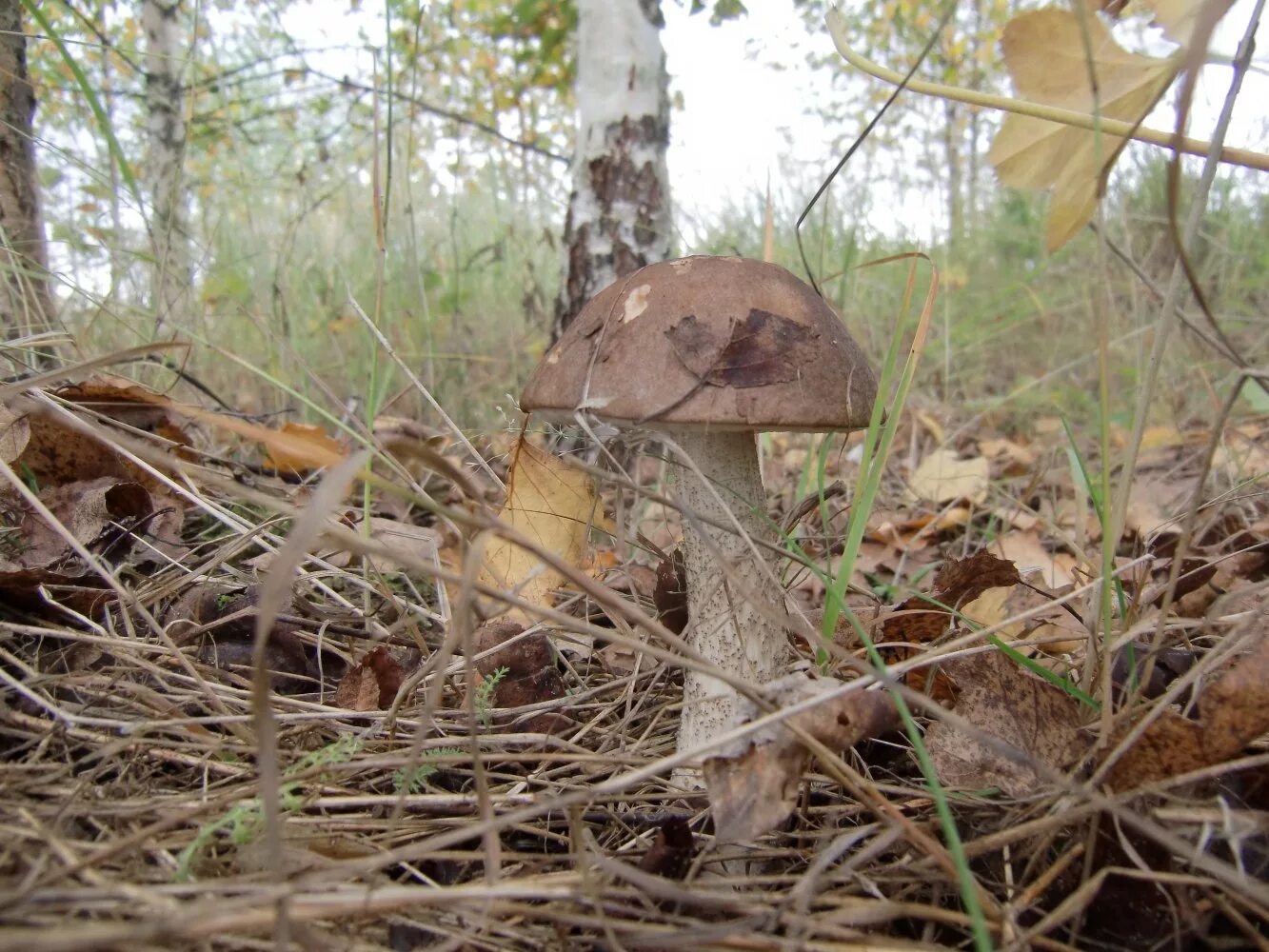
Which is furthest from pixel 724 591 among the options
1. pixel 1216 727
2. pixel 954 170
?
pixel 954 170

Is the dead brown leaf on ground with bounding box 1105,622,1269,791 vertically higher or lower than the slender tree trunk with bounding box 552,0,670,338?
lower

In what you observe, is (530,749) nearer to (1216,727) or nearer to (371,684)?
(371,684)

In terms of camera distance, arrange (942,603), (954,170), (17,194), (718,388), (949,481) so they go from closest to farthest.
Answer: (718,388)
(942,603)
(17,194)
(949,481)
(954,170)

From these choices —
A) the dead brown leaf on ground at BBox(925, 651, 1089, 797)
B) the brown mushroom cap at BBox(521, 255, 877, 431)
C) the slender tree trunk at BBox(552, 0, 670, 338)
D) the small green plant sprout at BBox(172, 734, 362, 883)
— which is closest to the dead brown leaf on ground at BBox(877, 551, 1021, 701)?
the dead brown leaf on ground at BBox(925, 651, 1089, 797)

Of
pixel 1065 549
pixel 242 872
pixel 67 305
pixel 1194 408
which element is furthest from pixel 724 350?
pixel 1194 408

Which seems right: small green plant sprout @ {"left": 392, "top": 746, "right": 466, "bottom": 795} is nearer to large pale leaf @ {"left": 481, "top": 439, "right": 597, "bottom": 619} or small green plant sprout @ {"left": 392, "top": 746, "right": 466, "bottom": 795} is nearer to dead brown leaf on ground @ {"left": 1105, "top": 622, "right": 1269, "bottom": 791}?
large pale leaf @ {"left": 481, "top": 439, "right": 597, "bottom": 619}

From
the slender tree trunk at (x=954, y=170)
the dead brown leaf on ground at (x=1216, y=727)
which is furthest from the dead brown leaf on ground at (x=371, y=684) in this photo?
the slender tree trunk at (x=954, y=170)
